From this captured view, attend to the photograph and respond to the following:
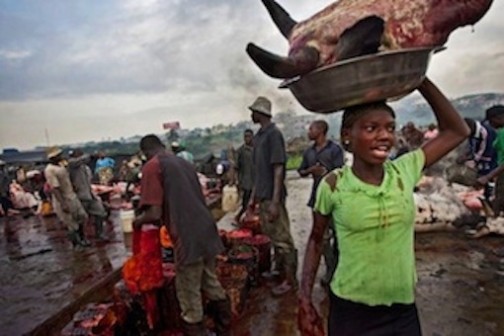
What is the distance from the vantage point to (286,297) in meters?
4.67

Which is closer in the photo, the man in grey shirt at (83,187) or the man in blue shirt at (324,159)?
the man in blue shirt at (324,159)

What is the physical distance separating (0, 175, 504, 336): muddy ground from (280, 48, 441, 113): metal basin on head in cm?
273

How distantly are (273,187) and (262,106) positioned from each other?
904mm

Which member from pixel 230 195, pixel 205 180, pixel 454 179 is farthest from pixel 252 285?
pixel 205 180

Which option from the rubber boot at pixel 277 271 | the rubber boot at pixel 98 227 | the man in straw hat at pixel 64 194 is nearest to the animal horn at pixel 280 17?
the rubber boot at pixel 277 271

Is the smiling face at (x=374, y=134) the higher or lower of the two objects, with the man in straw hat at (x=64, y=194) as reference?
higher

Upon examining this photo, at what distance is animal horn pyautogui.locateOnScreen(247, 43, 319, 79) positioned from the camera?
1758mm

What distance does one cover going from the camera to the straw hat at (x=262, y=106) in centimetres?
479

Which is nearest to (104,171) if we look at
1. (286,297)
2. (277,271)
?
(277,271)

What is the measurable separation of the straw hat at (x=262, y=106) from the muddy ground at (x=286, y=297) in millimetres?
2006

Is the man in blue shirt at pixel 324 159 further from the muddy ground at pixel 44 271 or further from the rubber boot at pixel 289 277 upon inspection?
the muddy ground at pixel 44 271

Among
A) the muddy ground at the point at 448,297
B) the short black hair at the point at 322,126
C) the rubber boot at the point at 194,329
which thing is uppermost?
the short black hair at the point at 322,126

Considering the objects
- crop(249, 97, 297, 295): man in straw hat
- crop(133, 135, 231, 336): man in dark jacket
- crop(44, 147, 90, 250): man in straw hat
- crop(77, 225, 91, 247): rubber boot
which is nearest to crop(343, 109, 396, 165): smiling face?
crop(133, 135, 231, 336): man in dark jacket

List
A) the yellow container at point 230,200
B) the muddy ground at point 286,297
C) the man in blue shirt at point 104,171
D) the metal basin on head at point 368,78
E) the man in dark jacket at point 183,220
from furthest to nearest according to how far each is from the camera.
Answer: the man in blue shirt at point 104,171, the yellow container at point 230,200, the muddy ground at point 286,297, the man in dark jacket at point 183,220, the metal basin on head at point 368,78
